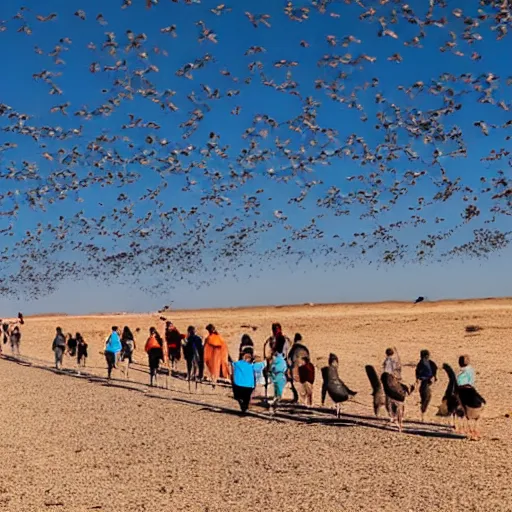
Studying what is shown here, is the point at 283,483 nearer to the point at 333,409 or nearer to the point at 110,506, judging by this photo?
the point at 110,506

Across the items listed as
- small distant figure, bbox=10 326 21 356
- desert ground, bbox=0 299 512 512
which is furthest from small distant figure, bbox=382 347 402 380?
small distant figure, bbox=10 326 21 356

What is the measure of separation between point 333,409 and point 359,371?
14.0 meters

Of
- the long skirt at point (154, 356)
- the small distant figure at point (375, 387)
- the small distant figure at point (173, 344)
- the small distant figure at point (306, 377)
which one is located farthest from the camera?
the small distant figure at point (173, 344)

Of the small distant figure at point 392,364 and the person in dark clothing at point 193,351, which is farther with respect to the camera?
the person in dark clothing at point 193,351

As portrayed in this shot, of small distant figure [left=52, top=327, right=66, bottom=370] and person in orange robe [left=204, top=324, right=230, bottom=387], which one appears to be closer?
person in orange robe [left=204, top=324, right=230, bottom=387]

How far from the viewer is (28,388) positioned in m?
30.2

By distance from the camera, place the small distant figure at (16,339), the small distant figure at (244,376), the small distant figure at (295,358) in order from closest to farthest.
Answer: the small distant figure at (244,376), the small distant figure at (295,358), the small distant figure at (16,339)

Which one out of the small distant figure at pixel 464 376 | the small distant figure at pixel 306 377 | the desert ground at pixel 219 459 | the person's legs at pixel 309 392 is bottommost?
the desert ground at pixel 219 459

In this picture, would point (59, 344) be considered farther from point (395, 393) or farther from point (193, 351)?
point (395, 393)

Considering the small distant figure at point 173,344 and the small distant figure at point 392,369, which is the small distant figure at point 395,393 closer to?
the small distant figure at point 392,369

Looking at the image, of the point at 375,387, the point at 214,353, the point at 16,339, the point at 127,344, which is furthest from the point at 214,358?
the point at 16,339

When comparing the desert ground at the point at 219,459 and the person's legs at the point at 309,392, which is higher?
the person's legs at the point at 309,392

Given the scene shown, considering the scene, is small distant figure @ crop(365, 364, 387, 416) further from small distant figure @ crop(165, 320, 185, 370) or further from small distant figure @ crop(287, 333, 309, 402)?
small distant figure @ crop(165, 320, 185, 370)

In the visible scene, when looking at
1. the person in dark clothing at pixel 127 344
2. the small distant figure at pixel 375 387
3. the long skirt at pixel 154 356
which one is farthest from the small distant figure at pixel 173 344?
the small distant figure at pixel 375 387
